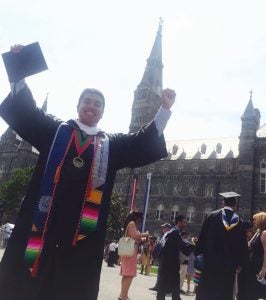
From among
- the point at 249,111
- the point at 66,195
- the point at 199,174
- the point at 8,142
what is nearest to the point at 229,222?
the point at 66,195

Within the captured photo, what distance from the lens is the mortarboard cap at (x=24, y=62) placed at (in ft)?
10.2

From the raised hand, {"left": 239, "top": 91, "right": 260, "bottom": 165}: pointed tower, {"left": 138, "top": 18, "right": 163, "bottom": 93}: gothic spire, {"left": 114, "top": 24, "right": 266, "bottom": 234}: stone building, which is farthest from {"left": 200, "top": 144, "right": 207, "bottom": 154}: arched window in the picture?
the raised hand

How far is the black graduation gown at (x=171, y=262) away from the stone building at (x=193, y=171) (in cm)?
3477

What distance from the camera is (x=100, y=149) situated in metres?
3.23

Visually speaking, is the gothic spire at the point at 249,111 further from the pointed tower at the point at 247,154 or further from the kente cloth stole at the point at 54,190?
the kente cloth stole at the point at 54,190

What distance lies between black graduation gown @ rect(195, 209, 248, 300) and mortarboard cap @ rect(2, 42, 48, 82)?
4.16 m

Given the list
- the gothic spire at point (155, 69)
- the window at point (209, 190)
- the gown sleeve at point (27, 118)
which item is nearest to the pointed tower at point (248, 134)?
the window at point (209, 190)

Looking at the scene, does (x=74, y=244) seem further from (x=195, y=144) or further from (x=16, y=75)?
(x=195, y=144)

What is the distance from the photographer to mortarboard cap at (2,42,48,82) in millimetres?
3105

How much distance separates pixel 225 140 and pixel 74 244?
171 ft

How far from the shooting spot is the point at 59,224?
9.37 ft

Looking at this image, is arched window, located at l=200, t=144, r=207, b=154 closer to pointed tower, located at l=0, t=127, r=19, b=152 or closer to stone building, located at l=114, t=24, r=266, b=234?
stone building, located at l=114, t=24, r=266, b=234

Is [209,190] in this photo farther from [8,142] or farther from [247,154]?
[8,142]

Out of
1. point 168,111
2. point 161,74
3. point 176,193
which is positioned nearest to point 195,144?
point 176,193
